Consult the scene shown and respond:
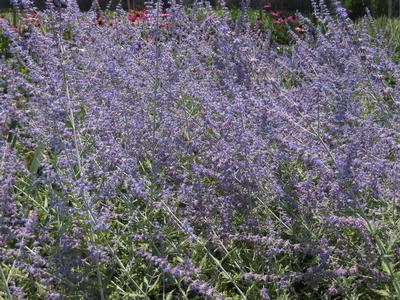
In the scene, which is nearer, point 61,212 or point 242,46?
point 61,212

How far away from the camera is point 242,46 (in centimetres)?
381

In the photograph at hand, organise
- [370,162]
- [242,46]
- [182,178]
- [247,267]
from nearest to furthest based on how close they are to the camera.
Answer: [370,162] → [247,267] → [182,178] → [242,46]

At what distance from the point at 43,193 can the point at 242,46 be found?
4.91 feet

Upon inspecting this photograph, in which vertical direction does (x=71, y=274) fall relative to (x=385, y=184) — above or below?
below

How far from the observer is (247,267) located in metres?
3.06

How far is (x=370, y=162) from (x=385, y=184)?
0.72 ft

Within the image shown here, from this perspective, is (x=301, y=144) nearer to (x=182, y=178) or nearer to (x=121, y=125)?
(x=182, y=178)

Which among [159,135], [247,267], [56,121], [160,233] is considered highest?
[56,121]

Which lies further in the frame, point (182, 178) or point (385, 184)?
point (182, 178)

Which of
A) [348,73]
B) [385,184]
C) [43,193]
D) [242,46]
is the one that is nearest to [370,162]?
[385,184]

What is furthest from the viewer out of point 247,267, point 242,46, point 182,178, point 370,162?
point 242,46

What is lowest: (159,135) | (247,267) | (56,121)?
(247,267)

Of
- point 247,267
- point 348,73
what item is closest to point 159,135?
point 247,267

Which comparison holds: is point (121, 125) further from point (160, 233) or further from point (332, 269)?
point (332, 269)
